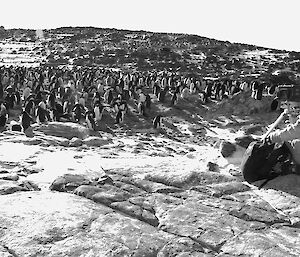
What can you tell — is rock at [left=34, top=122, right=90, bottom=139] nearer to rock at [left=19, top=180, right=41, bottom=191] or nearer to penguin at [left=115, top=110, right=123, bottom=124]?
penguin at [left=115, top=110, right=123, bottom=124]

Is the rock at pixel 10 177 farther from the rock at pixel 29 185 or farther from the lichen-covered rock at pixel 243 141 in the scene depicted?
the lichen-covered rock at pixel 243 141

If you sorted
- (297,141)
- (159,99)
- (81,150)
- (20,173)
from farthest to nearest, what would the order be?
(159,99), (81,150), (20,173), (297,141)

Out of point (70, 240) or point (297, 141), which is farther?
point (297, 141)

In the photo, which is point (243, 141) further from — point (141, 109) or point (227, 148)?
point (141, 109)

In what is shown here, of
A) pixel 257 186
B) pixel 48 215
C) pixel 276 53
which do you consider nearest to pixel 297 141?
pixel 257 186

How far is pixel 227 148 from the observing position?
7422 millimetres

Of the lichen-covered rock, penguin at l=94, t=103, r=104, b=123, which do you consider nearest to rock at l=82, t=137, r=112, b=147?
the lichen-covered rock

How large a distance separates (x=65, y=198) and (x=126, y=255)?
1596 mm

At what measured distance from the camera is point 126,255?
4402mm

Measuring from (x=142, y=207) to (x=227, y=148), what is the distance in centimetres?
245

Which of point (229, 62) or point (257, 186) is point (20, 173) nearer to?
point (257, 186)

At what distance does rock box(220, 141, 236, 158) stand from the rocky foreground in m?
0.05

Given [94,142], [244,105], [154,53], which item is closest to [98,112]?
[94,142]

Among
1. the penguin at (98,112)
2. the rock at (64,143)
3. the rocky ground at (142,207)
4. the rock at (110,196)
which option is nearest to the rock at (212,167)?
the rocky ground at (142,207)
